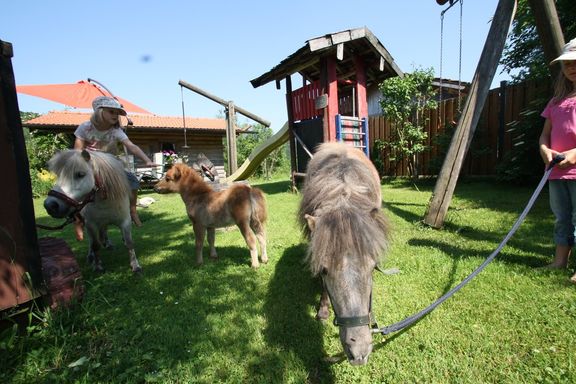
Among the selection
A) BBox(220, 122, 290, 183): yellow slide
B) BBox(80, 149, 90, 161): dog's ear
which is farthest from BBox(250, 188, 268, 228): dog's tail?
BBox(220, 122, 290, 183): yellow slide

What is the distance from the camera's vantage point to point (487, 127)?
10750 millimetres

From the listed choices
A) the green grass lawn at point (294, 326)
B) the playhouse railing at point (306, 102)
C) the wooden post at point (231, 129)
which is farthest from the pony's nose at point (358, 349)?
the wooden post at point (231, 129)

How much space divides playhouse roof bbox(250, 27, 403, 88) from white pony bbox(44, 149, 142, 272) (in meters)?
6.54

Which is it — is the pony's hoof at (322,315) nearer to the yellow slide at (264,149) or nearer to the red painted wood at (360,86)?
the red painted wood at (360,86)

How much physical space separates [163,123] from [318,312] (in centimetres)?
2309

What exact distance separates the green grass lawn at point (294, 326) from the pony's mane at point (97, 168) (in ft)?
4.30

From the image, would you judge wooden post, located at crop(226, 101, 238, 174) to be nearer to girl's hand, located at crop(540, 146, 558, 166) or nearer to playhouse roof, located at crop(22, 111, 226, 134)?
girl's hand, located at crop(540, 146, 558, 166)

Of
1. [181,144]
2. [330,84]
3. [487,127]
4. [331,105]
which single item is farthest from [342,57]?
[181,144]

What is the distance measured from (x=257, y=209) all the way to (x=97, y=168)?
2339mm

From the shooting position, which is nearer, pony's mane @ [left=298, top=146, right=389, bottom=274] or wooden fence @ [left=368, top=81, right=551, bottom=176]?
pony's mane @ [left=298, top=146, right=389, bottom=274]

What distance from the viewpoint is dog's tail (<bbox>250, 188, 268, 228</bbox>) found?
15.8 feet

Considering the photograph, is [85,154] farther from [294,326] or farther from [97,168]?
[294,326]

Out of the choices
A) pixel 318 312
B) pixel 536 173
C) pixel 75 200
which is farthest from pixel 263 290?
pixel 536 173

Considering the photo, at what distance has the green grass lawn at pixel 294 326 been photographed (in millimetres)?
2334
